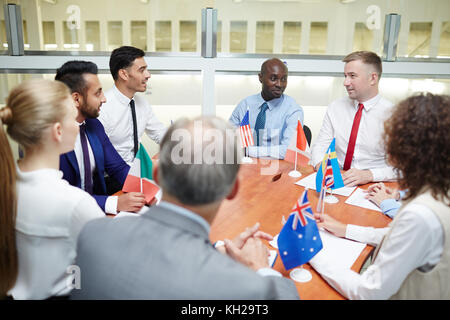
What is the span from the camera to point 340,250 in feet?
5.37

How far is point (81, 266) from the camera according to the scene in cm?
103

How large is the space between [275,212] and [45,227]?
114 centimetres

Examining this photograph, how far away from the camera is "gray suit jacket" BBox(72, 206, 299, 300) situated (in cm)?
90

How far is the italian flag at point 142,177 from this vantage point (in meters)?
2.06

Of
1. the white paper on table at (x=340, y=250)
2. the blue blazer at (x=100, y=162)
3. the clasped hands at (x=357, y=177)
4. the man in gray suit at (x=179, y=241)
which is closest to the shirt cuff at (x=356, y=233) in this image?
the white paper on table at (x=340, y=250)

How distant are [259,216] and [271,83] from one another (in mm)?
1828

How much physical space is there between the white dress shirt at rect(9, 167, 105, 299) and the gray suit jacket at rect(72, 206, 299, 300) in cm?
32

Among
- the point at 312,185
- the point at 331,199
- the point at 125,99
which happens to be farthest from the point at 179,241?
the point at 125,99

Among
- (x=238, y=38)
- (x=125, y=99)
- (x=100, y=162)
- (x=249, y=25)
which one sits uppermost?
(x=249, y=25)

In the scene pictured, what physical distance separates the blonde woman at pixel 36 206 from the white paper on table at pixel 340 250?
0.96 meters

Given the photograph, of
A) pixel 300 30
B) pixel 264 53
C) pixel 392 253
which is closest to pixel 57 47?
pixel 264 53

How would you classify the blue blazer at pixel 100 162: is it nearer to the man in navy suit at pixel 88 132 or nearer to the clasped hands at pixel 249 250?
Result: the man in navy suit at pixel 88 132

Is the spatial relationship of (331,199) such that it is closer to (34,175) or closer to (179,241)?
(179,241)

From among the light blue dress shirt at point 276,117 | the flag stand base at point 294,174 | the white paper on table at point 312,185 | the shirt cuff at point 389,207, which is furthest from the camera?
the light blue dress shirt at point 276,117
